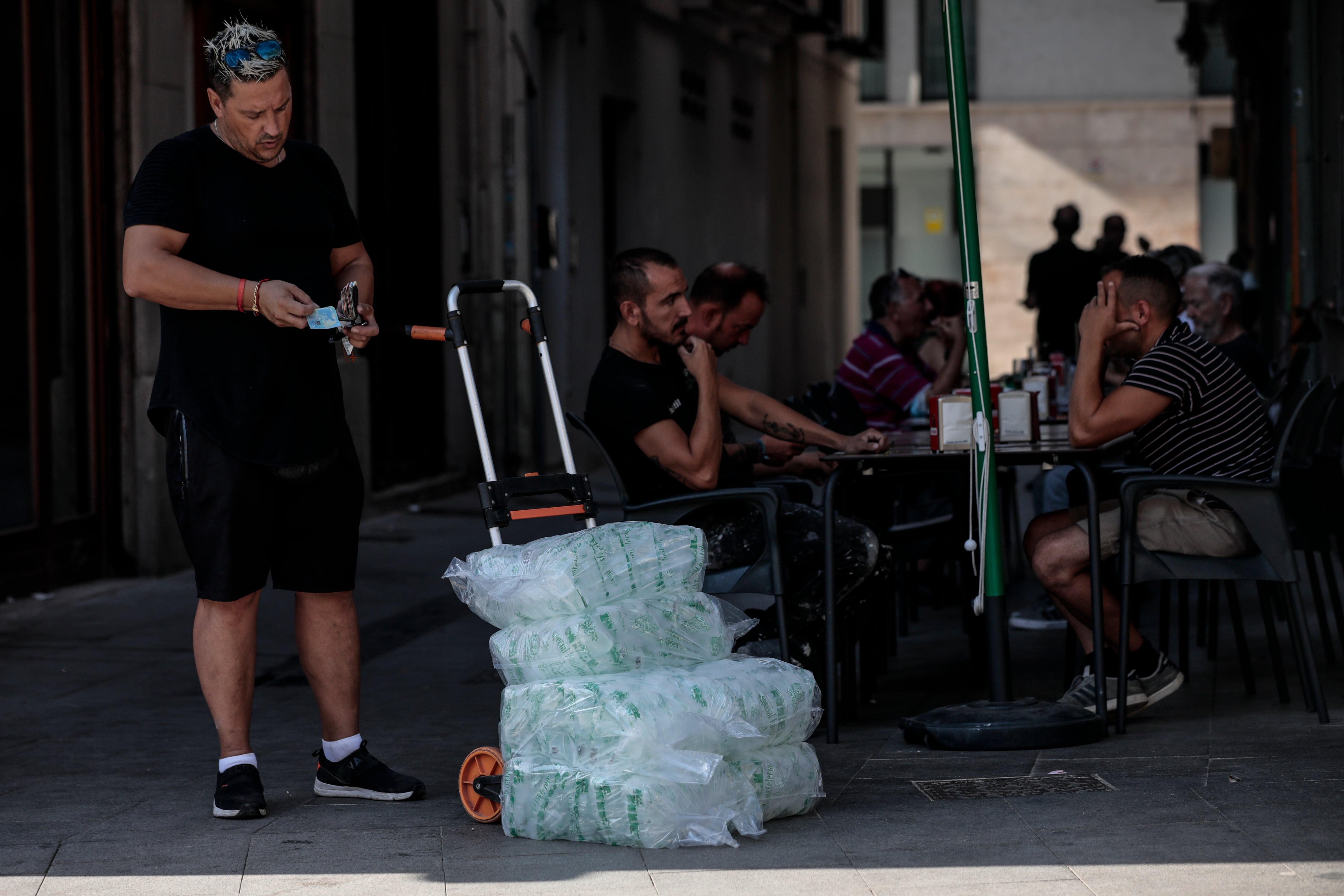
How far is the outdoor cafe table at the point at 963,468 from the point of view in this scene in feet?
16.2

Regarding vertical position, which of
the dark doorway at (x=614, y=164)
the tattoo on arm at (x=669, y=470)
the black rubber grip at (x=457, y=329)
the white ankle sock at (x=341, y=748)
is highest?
the dark doorway at (x=614, y=164)

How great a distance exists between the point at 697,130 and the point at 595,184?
3.19m

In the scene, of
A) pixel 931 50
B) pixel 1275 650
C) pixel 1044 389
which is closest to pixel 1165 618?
pixel 1275 650

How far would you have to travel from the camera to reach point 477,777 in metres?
4.15

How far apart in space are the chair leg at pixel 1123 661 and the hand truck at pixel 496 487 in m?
1.48

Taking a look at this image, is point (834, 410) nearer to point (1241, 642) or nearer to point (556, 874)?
point (1241, 642)

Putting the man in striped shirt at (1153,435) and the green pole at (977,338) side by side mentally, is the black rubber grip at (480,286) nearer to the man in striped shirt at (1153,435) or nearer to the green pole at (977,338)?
the green pole at (977,338)

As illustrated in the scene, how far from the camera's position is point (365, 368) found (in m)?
10.9

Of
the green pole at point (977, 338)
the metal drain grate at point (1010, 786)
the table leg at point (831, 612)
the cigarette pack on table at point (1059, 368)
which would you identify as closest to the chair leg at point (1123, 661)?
the green pole at point (977, 338)

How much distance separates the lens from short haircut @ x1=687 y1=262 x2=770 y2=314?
575 cm

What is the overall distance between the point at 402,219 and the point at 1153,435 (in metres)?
7.66

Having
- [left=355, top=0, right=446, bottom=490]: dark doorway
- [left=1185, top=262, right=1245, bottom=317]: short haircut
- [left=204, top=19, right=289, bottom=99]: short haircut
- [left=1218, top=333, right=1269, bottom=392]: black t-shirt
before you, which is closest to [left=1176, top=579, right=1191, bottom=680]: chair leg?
[left=1218, top=333, right=1269, bottom=392]: black t-shirt

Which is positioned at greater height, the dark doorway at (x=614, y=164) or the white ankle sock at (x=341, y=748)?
the dark doorway at (x=614, y=164)

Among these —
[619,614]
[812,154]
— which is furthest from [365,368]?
[812,154]
